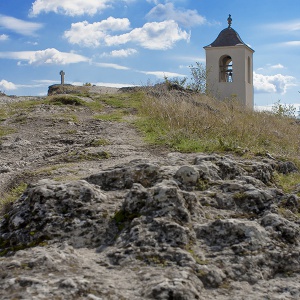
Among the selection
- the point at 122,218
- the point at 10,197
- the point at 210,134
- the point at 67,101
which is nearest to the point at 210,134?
the point at 210,134

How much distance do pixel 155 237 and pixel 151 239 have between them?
0.04 meters

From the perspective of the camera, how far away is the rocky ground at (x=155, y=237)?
297 cm

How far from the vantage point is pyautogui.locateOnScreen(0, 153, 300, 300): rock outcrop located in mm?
2955

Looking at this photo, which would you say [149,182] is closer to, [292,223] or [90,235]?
[90,235]

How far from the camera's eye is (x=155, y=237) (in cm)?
345

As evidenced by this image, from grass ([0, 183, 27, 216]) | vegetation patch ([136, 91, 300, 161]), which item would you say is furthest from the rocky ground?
vegetation patch ([136, 91, 300, 161])

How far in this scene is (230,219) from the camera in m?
3.75

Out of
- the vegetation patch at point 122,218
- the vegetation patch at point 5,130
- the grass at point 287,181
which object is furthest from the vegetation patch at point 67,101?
the vegetation patch at point 122,218

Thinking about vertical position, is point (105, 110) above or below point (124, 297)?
above

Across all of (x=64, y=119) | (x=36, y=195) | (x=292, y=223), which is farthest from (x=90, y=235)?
(x=64, y=119)

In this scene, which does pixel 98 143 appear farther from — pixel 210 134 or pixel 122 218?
pixel 122 218

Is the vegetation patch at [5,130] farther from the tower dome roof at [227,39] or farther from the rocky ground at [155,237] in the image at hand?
the tower dome roof at [227,39]

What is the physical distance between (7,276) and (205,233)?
145 cm

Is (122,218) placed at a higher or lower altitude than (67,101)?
lower
